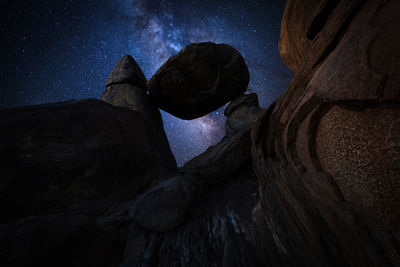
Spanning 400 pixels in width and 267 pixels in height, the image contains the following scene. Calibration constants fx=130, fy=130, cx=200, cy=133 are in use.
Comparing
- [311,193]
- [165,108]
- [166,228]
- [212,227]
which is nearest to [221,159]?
[212,227]

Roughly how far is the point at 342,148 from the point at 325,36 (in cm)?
98

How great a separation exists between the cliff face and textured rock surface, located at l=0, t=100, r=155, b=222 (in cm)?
2

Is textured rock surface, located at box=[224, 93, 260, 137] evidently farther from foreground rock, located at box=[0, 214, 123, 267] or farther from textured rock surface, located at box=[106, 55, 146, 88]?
textured rock surface, located at box=[106, 55, 146, 88]

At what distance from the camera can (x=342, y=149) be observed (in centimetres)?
100

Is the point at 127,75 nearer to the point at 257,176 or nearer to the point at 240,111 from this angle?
the point at 240,111

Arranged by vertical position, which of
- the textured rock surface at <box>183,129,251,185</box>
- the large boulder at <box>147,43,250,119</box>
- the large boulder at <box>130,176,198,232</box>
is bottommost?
the large boulder at <box>130,176,198,232</box>

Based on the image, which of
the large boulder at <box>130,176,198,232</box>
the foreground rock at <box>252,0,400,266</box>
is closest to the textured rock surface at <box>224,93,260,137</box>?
the large boulder at <box>130,176,198,232</box>

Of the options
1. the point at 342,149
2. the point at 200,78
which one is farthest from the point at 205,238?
the point at 200,78

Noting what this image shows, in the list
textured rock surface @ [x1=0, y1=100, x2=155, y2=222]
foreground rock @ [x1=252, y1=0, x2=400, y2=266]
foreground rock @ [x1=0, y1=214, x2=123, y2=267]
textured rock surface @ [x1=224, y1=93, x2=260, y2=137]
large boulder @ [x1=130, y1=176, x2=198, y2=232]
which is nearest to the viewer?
foreground rock @ [x1=252, y1=0, x2=400, y2=266]

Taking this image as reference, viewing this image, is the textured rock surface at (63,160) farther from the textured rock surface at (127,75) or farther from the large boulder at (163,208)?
the textured rock surface at (127,75)

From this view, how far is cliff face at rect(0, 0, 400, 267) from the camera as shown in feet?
2.55

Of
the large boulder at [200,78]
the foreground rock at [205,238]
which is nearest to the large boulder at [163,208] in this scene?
the foreground rock at [205,238]

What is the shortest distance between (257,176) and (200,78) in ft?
15.0

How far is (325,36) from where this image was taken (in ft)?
3.74
